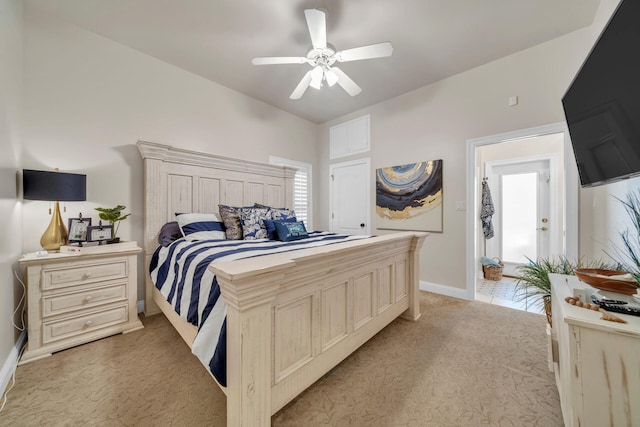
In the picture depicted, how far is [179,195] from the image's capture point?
2.79 m

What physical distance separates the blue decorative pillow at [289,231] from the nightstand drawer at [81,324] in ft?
5.08

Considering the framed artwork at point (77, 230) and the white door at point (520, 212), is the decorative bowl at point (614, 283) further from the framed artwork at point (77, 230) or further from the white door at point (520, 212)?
the framed artwork at point (77, 230)

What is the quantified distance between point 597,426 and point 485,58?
3.38 meters

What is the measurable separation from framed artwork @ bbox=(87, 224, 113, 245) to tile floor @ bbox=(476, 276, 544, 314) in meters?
4.27

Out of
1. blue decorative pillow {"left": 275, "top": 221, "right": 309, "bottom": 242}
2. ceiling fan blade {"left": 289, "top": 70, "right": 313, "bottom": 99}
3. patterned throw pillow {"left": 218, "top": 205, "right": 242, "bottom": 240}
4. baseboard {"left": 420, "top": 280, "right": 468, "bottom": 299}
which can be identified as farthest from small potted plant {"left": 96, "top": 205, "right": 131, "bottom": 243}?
baseboard {"left": 420, "top": 280, "right": 468, "bottom": 299}

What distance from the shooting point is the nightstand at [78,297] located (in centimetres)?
174

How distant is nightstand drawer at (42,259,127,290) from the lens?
179cm

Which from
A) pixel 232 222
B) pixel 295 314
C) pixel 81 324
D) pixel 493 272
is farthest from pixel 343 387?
pixel 493 272

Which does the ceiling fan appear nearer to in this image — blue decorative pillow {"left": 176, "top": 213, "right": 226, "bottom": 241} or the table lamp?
blue decorative pillow {"left": 176, "top": 213, "right": 226, "bottom": 241}

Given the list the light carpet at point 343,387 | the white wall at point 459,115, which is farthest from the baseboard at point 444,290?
the light carpet at point 343,387

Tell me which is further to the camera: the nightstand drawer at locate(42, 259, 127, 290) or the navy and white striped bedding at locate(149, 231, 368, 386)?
the nightstand drawer at locate(42, 259, 127, 290)

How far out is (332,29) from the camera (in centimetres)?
229

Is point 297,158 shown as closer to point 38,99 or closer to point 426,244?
point 426,244

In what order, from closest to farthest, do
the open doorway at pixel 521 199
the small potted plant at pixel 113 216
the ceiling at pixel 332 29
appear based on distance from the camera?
the ceiling at pixel 332 29 → the small potted plant at pixel 113 216 → the open doorway at pixel 521 199
